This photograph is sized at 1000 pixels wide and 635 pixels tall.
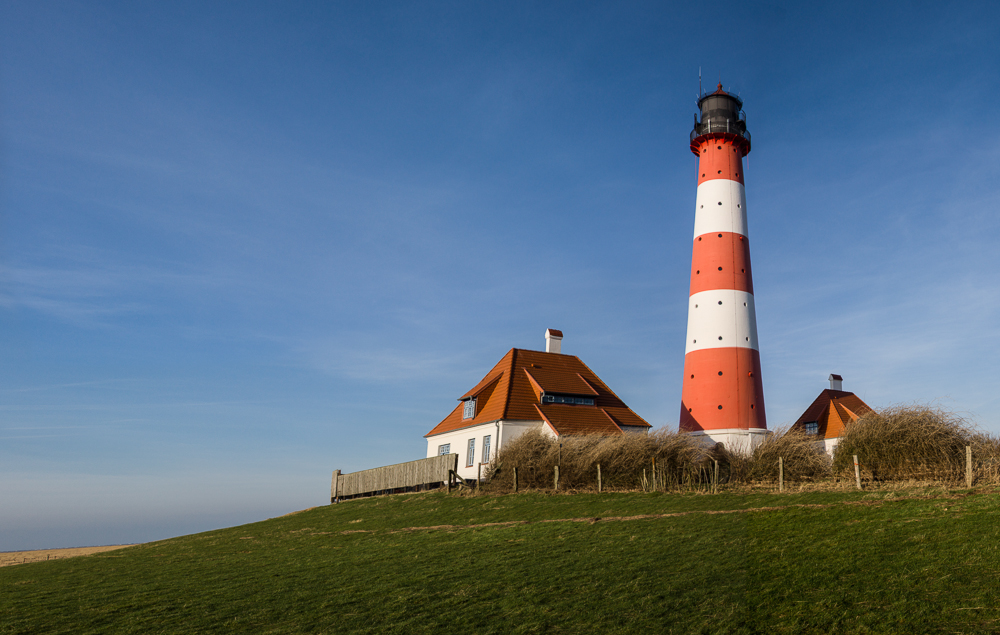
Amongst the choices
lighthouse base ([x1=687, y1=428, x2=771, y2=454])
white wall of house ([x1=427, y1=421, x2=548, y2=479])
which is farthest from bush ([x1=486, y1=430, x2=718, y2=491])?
lighthouse base ([x1=687, y1=428, x2=771, y2=454])

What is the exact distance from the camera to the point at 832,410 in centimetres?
3981

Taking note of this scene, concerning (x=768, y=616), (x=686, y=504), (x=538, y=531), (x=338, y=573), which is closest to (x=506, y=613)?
(x=768, y=616)

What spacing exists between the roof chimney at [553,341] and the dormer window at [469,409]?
5968 millimetres

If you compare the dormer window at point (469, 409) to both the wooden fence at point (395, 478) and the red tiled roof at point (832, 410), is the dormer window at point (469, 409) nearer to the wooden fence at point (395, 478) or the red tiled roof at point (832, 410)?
the wooden fence at point (395, 478)

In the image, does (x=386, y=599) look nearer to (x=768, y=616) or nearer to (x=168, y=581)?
(x=768, y=616)

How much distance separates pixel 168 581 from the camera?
13.5m

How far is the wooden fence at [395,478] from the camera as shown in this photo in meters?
32.2

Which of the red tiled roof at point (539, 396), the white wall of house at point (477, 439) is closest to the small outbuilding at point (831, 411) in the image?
the red tiled roof at point (539, 396)

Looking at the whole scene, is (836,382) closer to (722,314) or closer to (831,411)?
(831,411)

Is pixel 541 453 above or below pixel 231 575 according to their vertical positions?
above

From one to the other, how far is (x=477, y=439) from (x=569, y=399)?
5305 millimetres

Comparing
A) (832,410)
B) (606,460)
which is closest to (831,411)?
(832,410)

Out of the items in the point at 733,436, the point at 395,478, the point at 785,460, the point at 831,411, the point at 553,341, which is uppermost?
the point at 553,341

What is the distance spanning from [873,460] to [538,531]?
504 inches
